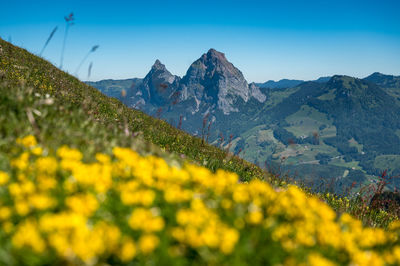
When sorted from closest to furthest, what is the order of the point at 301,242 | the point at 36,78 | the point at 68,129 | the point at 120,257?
the point at 120,257, the point at 301,242, the point at 68,129, the point at 36,78

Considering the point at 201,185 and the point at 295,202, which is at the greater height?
the point at 201,185

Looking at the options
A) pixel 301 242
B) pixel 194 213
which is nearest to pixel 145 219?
pixel 194 213

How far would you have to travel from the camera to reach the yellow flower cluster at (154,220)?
103 inches

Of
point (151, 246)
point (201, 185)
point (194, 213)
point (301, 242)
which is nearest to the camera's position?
point (151, 246)

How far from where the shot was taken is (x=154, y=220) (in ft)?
9.50

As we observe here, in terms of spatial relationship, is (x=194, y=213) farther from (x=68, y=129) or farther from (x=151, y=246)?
(x=68, y=129)

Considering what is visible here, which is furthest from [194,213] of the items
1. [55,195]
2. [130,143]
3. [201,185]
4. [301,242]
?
[130,143]

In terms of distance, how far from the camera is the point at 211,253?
3.02 metres

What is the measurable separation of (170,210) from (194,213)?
1.36 feet

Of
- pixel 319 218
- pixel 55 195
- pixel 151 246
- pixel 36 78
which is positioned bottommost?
pixel 319 218

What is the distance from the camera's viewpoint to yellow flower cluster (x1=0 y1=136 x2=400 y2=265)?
2609mm

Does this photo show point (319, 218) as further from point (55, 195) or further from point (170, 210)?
point (55, 195)

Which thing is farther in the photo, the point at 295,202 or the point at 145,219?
→ the point at 295,202

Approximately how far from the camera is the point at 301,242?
3.53m
